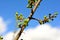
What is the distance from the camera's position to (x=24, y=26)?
11906 mm

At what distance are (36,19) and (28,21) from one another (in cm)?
59

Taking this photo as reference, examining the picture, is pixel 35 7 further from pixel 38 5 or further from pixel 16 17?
pixel 16 17

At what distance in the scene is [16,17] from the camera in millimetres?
12727

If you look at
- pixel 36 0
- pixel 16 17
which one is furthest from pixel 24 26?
pixel 36 0

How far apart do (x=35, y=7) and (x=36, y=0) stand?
1.82 feet

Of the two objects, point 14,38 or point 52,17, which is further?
point 52,17

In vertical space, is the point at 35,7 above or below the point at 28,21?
above

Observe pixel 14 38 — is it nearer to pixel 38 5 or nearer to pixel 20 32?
pixel 20 32

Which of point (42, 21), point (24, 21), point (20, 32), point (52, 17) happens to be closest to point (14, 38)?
point (20, 32)

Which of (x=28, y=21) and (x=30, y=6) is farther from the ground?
(x=30, y=6)

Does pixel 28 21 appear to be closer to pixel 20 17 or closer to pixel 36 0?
pixel 20 17

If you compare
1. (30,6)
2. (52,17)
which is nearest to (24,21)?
(30,6)

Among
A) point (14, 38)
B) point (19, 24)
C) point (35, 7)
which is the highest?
point (35, 7)

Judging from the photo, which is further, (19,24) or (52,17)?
(52,17)
